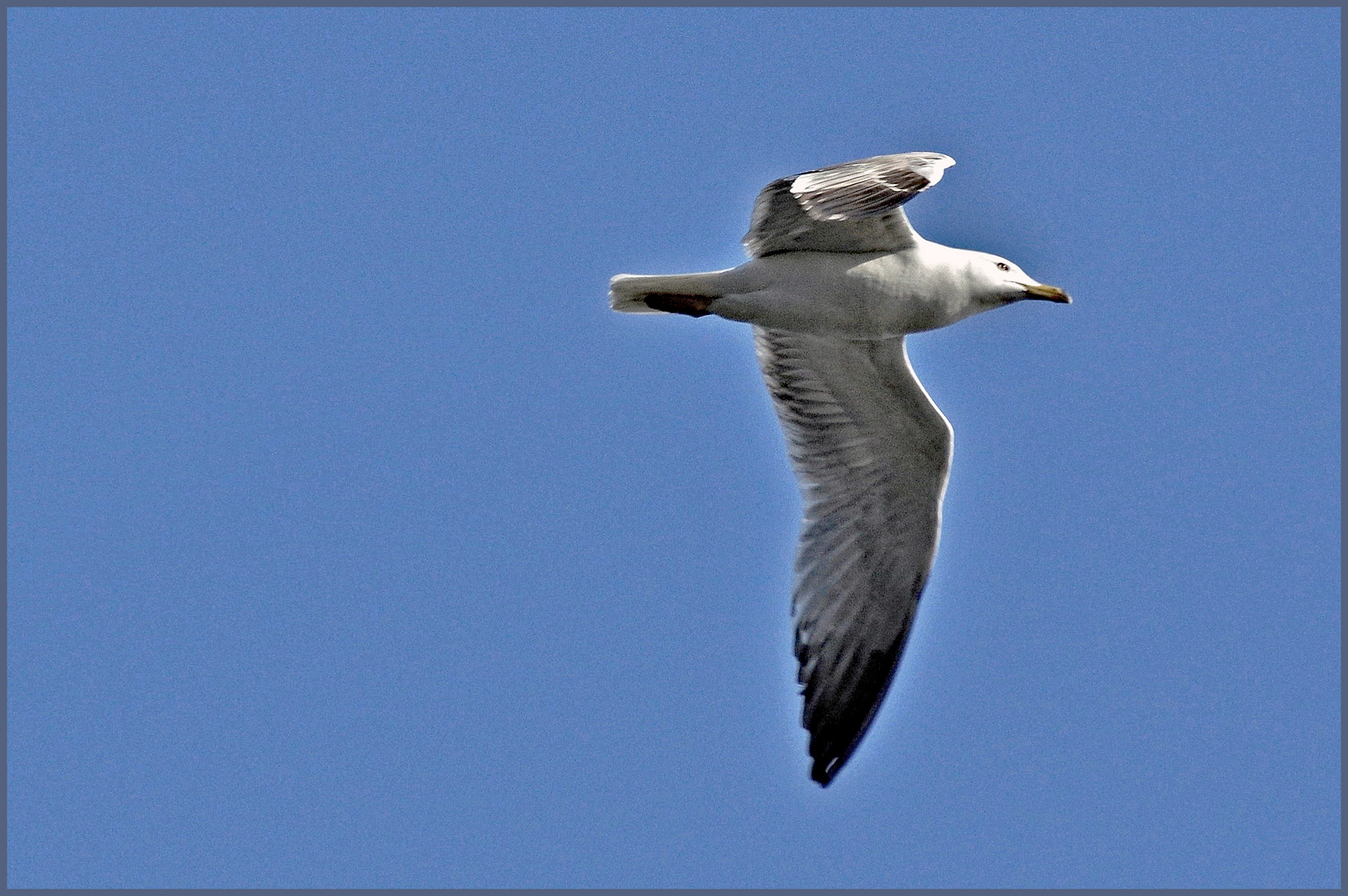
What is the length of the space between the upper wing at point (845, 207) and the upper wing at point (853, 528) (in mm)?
813

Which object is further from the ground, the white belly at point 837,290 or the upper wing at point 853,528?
the white belly at point 837,290

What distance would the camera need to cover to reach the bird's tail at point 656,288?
7617 millimetres

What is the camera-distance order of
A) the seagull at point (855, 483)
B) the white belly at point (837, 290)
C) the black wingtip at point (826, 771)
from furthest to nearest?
the black wingtip at point (826, 771) → the seagull at point (855, 483) → the white belly at point (837, 290)

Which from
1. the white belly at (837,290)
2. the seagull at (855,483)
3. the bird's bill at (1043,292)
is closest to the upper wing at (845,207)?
the white belly at (837,290)

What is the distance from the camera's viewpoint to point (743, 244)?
775 centimetres

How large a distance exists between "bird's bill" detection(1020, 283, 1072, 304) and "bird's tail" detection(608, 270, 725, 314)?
137 cm

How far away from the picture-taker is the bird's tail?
7617 millimetres

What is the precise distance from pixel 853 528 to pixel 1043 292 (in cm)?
144

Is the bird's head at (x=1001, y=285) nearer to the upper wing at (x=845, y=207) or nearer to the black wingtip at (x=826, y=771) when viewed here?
the upper wing at (x=845, y=207)

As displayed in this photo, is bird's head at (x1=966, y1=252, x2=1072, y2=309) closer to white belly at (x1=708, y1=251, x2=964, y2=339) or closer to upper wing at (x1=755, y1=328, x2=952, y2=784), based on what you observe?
white belly at (x1=708, y1=251, x2=964, y2=339)

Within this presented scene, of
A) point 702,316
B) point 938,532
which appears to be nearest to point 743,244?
point 702,316

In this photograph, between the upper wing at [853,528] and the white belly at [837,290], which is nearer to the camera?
the white belly at [837,290]

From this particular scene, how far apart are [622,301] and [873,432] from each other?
147 centimetres

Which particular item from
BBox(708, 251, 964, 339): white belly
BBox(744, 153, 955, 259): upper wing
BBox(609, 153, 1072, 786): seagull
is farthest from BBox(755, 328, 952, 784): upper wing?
BBox(744, 153, 955, 259): upper wing
